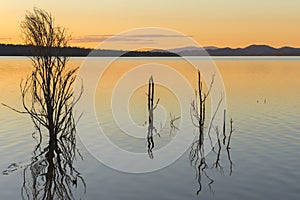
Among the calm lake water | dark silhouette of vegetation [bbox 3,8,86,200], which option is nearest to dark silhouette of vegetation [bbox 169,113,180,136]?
the calm lake water

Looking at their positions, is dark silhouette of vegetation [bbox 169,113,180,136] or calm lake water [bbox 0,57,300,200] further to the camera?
dark silhouette of vegetation [bbox 169,113,180,136]

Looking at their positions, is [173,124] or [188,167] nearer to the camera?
[188,167]

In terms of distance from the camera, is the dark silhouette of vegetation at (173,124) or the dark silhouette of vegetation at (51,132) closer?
the dark silhouette of vegetation at (51,132)

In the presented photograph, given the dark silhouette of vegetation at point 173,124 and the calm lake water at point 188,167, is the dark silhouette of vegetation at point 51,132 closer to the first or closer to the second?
the calm lake water at point 188,167

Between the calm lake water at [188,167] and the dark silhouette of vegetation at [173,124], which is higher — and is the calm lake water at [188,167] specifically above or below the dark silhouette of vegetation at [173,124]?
below

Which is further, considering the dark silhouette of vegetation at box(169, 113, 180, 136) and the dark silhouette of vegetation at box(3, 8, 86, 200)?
the dark silhouette of vegetation at box(169, 113, 180, 136)

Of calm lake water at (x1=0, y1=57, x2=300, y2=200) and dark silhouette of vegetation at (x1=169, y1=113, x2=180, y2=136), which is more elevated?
dark silhouette of vegetation at (x1=169, y1=113, x2=180, y2=136)

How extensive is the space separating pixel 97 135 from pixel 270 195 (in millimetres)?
15829

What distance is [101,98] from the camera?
5372 cm

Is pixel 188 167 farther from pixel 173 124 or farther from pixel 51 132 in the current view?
pixel 173 124

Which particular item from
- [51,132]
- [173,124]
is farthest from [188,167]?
[173,124]

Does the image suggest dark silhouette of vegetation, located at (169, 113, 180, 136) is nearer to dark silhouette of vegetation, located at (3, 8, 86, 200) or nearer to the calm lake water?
the calm lake water

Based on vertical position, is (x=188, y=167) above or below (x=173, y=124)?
below

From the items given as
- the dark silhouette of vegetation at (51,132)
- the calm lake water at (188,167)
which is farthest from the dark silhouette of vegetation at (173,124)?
the dark silhouette of vegetation at (51,132)
